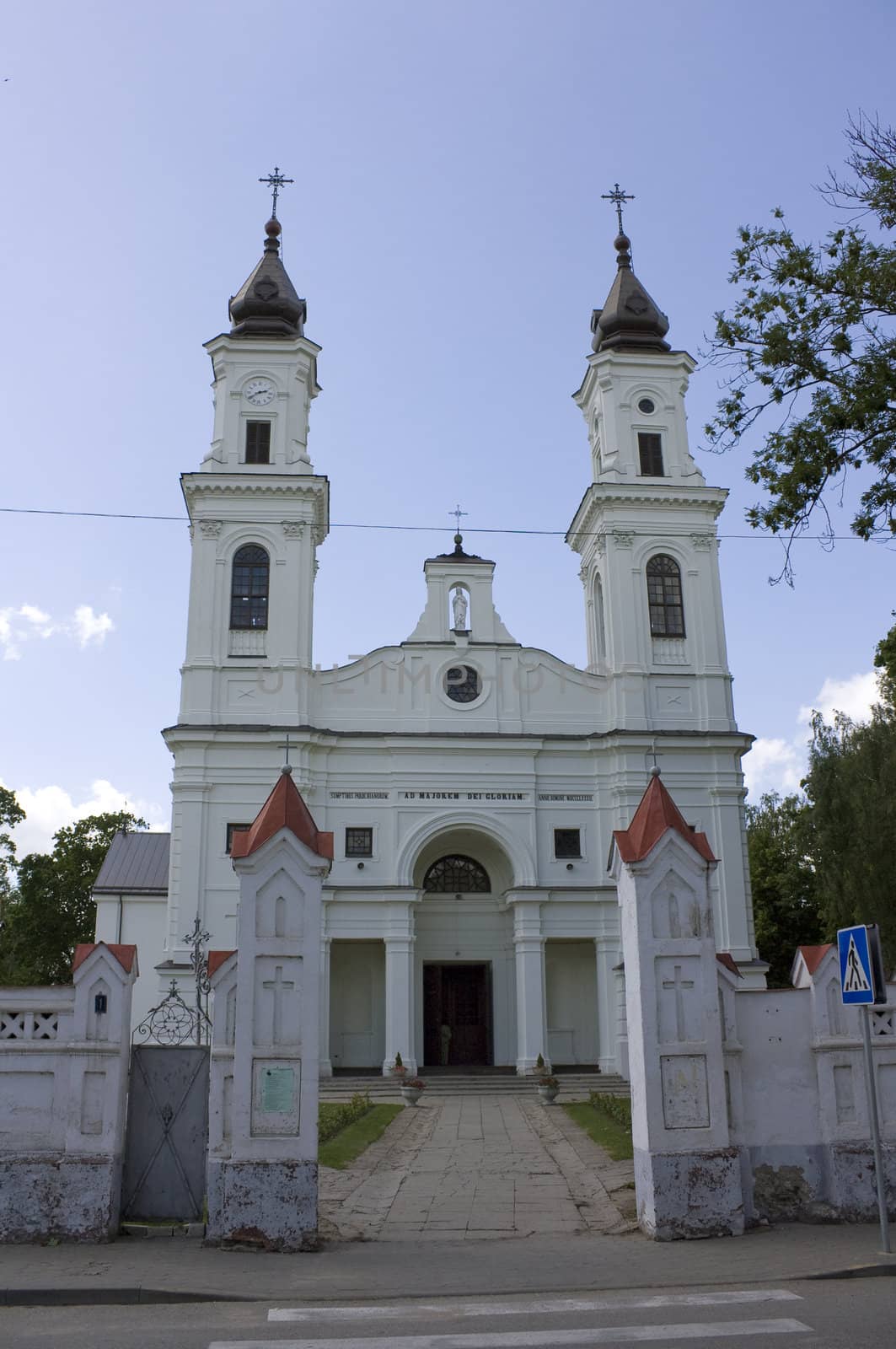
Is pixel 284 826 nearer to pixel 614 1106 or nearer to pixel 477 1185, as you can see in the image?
pixel 477 1185

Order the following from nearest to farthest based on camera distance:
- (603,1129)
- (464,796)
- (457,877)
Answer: (603,1129), (464,796), (457,877)

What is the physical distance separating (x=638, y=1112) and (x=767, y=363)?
7303 mm

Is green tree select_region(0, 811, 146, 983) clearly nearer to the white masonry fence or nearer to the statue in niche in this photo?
the statue in niche

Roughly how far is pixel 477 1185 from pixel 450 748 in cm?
1858

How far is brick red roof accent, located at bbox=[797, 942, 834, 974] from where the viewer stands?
1109cm

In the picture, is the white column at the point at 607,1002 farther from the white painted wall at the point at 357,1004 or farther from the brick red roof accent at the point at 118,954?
the brick red roof accent at the point at 118,954

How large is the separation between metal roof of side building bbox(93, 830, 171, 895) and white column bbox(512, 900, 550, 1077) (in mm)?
11754

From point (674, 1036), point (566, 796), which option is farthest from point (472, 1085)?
point (674, 1036)

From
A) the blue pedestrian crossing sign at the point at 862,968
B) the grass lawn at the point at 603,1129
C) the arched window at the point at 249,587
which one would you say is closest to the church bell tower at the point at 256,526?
the arched window at the point at 249,587

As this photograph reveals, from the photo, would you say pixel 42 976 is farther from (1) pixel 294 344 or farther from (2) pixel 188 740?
(1) pixel 294 344

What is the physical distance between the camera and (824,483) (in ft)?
38.5

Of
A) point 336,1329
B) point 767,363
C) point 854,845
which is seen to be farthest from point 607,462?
point 336,1329

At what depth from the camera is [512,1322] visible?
7.51 m

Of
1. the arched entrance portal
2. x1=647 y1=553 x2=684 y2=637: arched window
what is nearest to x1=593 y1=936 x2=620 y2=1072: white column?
the arched entrance portal
